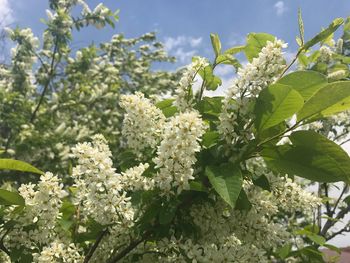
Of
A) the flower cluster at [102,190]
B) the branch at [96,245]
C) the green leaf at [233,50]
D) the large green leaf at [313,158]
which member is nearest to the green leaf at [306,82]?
the large green leaf at [313,158]

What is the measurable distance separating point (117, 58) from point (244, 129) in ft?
37.7

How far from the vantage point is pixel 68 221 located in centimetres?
218

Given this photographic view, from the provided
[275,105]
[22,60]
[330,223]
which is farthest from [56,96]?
[275,105]

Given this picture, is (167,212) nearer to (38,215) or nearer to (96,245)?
(96,245)

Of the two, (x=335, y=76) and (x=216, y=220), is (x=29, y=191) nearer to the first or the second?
(x=216, y=220)

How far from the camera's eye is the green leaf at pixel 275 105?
1.75m

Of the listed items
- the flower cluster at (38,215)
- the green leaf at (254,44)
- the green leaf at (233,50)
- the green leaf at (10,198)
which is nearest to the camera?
the green leaf at (10,198)

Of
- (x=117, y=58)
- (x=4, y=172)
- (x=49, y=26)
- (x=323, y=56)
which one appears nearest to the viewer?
(x=323, y=56)

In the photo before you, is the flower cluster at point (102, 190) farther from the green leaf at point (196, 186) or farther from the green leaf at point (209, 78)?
the green leaf at point (209, 78)

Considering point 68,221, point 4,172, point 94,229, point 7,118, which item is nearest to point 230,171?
point 94,229

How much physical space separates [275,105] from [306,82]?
0.20m

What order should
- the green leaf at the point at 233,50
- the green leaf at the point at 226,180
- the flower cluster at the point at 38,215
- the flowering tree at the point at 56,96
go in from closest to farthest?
the green leaf at the point at 226,180
the flower cluster at the point at 38,215
the green leaf at the point at 233,50
the flowering tree at the point at 56,96

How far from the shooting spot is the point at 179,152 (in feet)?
5.62

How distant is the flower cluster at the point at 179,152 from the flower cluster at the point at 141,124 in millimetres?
265
